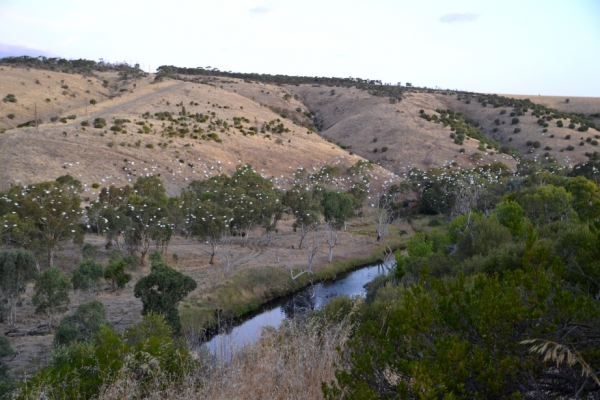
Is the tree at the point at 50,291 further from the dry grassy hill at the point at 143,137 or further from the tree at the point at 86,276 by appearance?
the dry grassy hill at the point at 143,137

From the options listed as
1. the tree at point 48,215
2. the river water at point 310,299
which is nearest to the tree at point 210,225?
the river water at point 310,299

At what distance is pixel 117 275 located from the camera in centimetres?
2892

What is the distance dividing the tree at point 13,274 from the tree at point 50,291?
62cm

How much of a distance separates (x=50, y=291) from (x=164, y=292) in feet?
15.6

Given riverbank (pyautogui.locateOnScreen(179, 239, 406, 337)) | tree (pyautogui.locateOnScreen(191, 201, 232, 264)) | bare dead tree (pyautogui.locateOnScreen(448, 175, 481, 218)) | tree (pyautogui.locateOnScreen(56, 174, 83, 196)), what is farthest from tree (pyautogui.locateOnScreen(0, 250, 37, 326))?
bare dead tree (pyautogui.locateOnScreen(448, 175, 481, 218))

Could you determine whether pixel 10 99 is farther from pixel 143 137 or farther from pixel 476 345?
pixel 476 345

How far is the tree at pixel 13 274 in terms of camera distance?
21.8m

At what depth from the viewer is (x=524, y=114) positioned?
3479 inches

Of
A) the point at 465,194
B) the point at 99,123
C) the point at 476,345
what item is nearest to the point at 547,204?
the point at 465,194

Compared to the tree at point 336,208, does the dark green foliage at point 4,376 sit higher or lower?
higher

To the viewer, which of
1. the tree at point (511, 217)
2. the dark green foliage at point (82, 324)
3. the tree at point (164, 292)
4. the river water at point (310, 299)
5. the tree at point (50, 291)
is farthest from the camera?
the river water at point (310, 299)

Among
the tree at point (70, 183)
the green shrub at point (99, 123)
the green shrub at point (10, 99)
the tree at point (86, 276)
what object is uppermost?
the green shrub at point (10, 99)

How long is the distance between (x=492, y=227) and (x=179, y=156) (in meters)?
41.6

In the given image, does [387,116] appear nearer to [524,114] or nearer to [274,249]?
[524,114]
